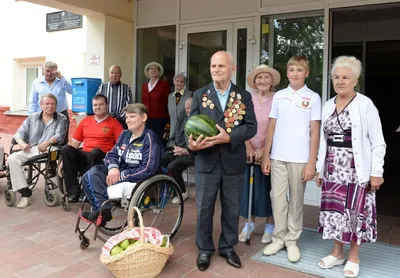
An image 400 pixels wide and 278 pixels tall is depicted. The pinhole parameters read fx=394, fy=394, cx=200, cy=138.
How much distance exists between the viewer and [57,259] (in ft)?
10.3

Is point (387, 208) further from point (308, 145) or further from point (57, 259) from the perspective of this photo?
point (57, 259)

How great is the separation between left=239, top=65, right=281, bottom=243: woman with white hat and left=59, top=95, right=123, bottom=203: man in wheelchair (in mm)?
1699

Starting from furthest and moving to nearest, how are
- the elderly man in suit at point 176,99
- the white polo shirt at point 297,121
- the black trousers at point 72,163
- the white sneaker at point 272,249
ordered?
1. the elderly man in suit at point 176,99
2. the black trousers at point 72,163
3. the white sneaker at point 272,249
4. the white polo shirt at point 297,121

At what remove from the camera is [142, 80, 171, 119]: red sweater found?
18.7 feet

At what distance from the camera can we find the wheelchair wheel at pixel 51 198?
4602mm

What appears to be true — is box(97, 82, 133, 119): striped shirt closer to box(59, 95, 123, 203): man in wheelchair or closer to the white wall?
box(59, 95, 123, 203): man in wheelchair

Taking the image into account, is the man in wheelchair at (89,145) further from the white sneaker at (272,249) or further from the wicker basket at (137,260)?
the white sneaker at (272,249)

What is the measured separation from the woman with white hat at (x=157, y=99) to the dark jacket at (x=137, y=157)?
6.87ft

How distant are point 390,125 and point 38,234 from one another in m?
11.3


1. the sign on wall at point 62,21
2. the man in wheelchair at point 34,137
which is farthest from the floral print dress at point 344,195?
the sign on wall at point 62,21

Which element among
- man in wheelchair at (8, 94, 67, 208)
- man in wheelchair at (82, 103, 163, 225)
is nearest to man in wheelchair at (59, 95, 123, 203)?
man in wheelchair at (8, 94, 67, 208)

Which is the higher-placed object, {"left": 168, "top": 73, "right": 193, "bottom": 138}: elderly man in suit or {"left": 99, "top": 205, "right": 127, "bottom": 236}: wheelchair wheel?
{"left": 168, "top": 73, "right": 193, "bottom": 138}: elderly man in suit

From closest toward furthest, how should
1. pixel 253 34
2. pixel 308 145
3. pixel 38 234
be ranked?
pixel 308 145, pixel 38 234, pixel 253 34

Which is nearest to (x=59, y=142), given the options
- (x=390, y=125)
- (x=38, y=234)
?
(x=38, y=234)
